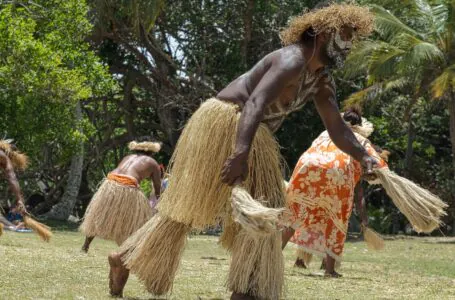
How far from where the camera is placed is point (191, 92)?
70.1 feet

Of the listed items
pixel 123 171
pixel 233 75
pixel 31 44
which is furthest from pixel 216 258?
→ pixel 233 75

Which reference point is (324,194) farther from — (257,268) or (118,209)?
(257,268)

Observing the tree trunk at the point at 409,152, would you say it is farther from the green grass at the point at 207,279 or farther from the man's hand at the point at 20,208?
the man's hand at the point at 20,208

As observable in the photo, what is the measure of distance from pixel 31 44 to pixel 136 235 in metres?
10.2

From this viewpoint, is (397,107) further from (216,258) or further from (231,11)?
(216,258)

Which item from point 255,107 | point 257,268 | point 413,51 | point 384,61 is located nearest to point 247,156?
point 255,107

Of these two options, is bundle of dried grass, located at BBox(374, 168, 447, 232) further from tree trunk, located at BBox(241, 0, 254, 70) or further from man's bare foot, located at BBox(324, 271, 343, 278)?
tree trunk, located at BBox(241, 0, 254, 70)

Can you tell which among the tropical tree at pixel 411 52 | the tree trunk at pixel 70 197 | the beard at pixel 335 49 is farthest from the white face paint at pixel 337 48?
the tree trunk at pixel 70 197

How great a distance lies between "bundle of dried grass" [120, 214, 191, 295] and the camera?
4801 millimetres

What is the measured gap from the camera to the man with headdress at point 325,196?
792 cm

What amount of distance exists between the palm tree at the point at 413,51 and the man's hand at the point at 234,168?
13.5 meters

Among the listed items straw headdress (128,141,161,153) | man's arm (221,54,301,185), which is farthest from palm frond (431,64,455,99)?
man's arm (221,54,301,185)

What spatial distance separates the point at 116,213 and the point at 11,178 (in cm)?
109

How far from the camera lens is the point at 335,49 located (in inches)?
183
